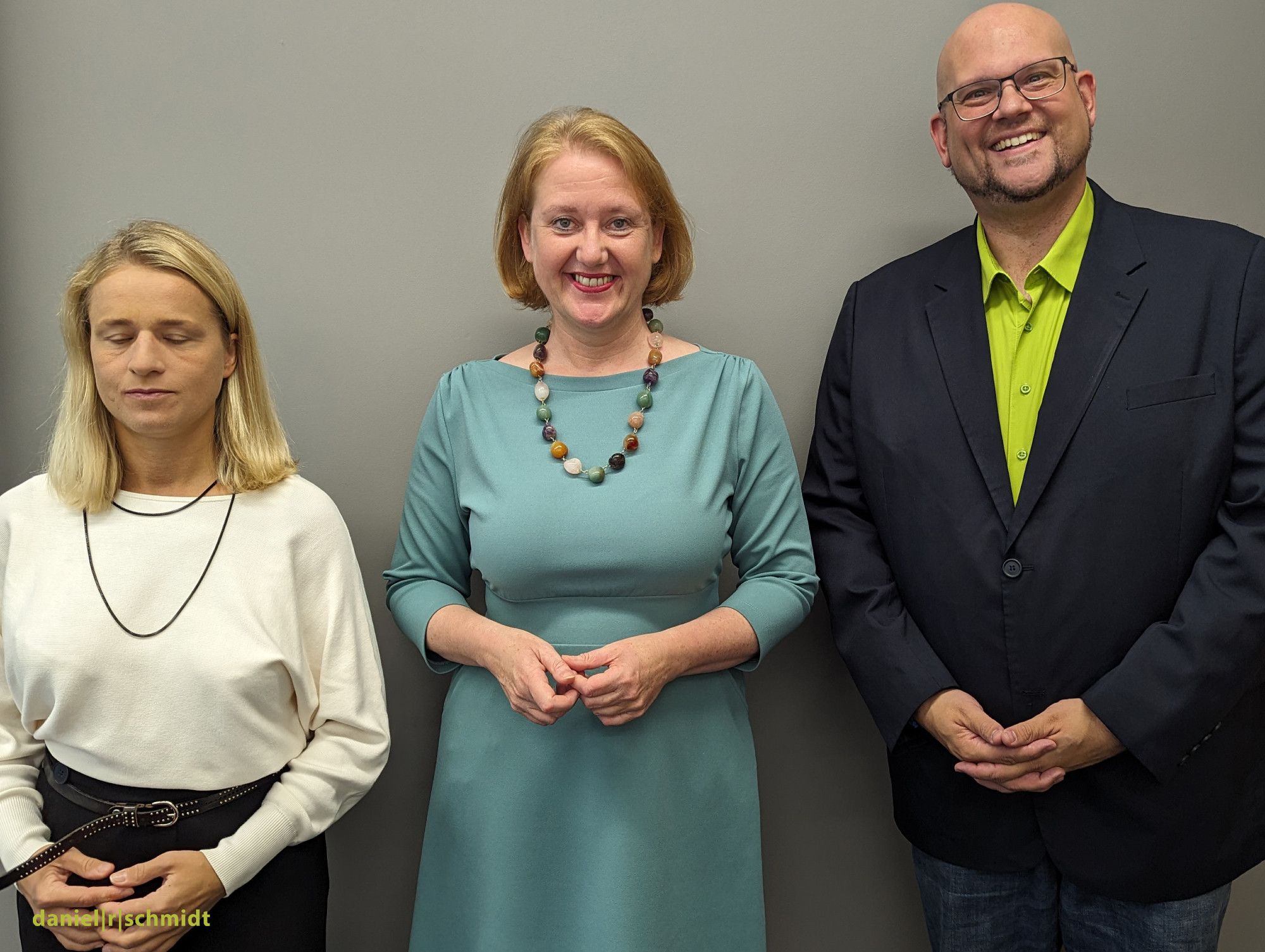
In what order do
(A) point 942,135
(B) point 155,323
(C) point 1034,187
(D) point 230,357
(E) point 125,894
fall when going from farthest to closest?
(A) point 942,135
(C) point 1034,187
(D) point 230,357
(B) point 155,323
(E) point 125,894

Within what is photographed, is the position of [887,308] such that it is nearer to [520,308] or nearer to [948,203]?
[948,203]

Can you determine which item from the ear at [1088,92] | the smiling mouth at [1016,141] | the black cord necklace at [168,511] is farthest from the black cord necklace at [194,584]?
the ear at [1088,92]

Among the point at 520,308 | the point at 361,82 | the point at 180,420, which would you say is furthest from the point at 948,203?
the point at 180,420

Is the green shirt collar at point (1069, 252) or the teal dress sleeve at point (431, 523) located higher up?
the green shirt collar at point (1069, 252)

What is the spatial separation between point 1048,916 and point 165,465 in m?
1.64

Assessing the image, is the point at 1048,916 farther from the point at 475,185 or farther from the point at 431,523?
the point at 475,185

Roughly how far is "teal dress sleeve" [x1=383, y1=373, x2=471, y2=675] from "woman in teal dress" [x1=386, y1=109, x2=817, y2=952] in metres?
0.02

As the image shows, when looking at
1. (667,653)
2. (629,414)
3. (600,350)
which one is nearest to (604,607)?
(667,653)

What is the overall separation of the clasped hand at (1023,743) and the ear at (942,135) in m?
0.94

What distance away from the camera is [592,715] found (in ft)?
5.49

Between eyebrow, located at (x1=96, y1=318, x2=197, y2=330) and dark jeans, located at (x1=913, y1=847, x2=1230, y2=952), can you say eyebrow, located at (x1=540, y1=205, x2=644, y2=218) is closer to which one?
eyebrow, located at (x1=96, y1=318, x2=197, y2=330)

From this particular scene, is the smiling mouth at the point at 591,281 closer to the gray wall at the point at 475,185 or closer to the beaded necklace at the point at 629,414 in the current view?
the beaded necklace at the point at 629,414

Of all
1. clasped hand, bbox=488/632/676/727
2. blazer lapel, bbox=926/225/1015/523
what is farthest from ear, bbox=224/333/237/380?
blazer lapel, bbox=926/225/1015/523

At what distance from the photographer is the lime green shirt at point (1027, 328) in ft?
5.77
